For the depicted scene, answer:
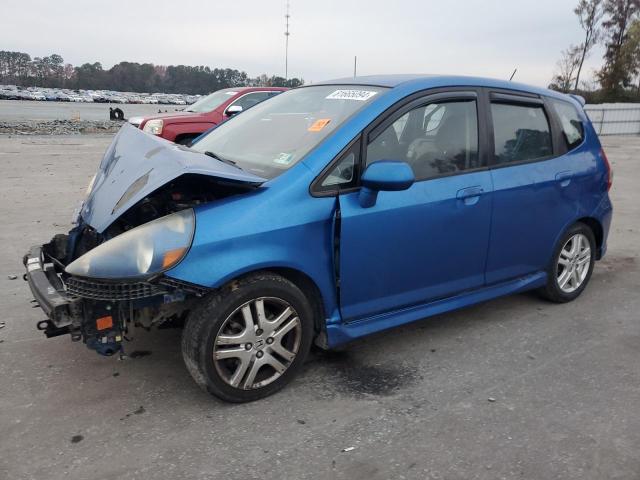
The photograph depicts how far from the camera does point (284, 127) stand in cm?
358

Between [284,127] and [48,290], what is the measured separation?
1.69 meters

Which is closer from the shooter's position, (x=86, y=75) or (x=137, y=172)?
(x=137, y=172)

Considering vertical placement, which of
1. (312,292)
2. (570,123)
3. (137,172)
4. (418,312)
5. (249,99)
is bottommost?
(418,312)

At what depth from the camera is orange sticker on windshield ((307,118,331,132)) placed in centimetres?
327

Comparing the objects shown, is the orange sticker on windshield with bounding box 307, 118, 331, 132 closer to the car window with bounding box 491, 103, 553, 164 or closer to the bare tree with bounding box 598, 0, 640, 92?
the car window with bounding box 491, 103, 553, 164

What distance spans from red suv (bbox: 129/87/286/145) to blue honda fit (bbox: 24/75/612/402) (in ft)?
20.2

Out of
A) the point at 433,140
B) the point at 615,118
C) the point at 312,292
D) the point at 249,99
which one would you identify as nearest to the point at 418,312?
the point at 312,292

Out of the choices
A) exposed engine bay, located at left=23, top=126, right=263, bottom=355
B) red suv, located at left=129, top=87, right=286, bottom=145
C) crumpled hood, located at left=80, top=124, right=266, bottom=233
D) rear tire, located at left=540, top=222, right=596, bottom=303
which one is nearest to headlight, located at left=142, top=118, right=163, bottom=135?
red suv, located at left=129, top=87, right=286, bottom=145

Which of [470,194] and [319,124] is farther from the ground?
[319,124]

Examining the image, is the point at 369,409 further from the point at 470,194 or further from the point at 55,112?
the point at 55,112

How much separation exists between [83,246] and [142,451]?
50.2 inches

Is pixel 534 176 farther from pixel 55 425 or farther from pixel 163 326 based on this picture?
pixel 55 425

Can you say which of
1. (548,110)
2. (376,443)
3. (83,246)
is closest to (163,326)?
(83,246)

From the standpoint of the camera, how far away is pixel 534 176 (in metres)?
3.89
